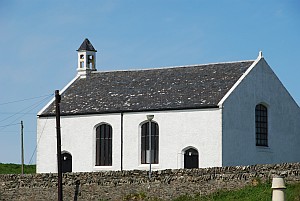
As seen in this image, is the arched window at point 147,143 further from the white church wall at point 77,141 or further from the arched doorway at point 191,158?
the arched doorway at point 191,158

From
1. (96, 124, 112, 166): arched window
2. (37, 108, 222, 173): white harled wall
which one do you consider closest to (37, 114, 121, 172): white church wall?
(37, 108, 222, 173): white harled wall

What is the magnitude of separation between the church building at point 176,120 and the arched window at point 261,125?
0.21 ft

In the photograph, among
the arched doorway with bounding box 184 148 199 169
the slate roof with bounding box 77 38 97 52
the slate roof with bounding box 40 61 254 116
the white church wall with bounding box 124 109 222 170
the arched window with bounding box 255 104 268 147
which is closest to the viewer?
the white church wall with bounding box 124 109 222 170

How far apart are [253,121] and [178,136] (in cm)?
503

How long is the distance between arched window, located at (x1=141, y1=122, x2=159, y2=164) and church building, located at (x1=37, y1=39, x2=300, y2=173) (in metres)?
0.06

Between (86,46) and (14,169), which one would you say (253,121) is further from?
(14,169)

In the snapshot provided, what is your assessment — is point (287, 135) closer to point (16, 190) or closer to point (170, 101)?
point (170, 101)

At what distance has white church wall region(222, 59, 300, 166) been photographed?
52.2 metres

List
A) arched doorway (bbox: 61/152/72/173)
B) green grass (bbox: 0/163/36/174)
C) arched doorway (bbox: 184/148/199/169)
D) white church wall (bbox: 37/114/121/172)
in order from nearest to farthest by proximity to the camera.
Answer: arched doorway (bbox: 184/148/199/169), white church wall (bbox: 37/114/121/172), arched doorway (bbox: 61/152/72/173), green grass (bbox: 0/163/36/174)

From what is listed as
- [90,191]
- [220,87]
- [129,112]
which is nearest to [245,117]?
[220,87]

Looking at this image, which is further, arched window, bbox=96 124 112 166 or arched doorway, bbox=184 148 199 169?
arched window, bbox=96 124 112 166

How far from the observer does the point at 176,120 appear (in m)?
53.1

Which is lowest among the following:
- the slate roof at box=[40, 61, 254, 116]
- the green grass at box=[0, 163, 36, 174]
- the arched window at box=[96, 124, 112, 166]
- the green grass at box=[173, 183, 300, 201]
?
the green grass at box=[173, 183, 300, 201]

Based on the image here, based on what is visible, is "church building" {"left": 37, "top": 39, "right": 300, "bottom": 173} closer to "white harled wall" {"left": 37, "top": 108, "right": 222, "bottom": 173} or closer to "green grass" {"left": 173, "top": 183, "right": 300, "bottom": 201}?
"white harled wall" {"left": 37, "top": 108, "right": 222, "bottom": 173}
